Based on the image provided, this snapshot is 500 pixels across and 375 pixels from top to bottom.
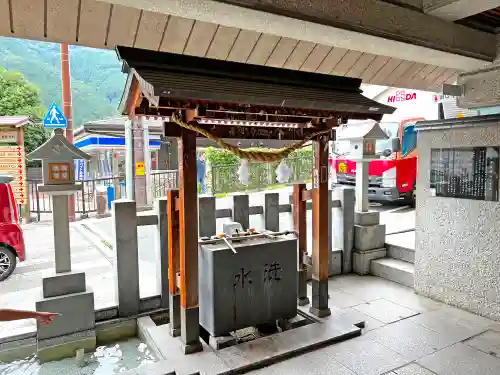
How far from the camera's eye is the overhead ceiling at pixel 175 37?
2777 mm

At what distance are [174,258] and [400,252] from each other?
4.22 metres

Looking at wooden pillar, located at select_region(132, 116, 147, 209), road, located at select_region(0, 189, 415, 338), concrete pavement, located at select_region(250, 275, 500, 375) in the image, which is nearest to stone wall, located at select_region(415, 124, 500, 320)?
concrete pavement, located at select_region(250, 275, 500, 375)

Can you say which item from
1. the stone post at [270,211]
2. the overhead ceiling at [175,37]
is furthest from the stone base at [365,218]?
the overhead ceiling at [175,37]

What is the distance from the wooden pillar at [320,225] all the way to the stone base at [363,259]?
1982mm

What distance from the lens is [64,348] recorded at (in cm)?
388

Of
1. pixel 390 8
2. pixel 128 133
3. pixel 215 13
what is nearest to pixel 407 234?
pixel 390 8

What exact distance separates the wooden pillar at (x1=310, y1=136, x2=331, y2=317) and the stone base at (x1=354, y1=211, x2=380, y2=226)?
2098mm

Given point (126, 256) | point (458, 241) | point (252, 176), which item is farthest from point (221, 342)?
point (252, 176)

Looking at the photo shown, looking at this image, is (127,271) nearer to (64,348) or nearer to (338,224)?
(64,348)

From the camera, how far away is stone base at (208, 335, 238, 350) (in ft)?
12.3

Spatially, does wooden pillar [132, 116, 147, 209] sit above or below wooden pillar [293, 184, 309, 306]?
above

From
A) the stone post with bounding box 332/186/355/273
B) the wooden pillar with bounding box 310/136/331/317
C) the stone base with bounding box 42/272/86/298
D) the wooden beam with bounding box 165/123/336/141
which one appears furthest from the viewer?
the stone post with bounding box 332/186/355/273

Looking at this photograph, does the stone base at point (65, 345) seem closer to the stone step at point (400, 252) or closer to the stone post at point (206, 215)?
the stone post at point (206, 215)

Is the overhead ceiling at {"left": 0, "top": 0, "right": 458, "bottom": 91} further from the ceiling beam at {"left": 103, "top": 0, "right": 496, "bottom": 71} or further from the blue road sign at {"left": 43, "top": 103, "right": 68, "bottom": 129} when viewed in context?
the blue road sign at {"left": 43, "top": 103, "right": 68, "bottom": 129}
